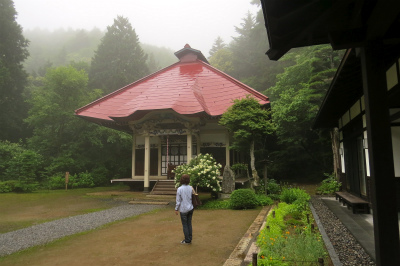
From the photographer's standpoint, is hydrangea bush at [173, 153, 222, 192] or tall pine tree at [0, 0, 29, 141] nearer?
hydrangea bush at [173, 153, 222, 192]

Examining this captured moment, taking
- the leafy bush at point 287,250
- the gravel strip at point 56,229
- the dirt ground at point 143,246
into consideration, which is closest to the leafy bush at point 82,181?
the gravel strip at point 56,229

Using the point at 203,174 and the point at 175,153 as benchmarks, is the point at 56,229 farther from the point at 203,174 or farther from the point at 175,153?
the point at 175,153

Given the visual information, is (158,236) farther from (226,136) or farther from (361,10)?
(226,136)

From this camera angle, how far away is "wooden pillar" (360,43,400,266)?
2.84m

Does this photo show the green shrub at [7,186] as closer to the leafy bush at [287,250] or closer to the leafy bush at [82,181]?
the leafy bush at [82,181]

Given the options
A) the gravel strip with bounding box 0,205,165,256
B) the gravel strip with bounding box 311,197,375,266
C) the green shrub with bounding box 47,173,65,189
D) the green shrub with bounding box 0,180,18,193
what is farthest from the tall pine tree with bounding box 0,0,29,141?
the gravel strip with bounding box 311,197,375,266

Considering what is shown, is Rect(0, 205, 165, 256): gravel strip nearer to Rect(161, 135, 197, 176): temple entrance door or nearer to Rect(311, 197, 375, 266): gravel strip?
Rect(311, 197, 375, 266): gravel strip

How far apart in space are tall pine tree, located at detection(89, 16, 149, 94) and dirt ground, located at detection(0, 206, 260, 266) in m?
26.8

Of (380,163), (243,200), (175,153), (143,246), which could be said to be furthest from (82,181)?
(380,163)

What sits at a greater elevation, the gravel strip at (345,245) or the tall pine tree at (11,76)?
the tall pine tree at (11,76)

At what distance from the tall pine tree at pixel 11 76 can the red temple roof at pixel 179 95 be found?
1346 centimetres

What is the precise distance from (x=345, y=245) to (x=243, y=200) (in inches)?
199

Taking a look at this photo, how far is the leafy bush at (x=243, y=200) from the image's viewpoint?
10.1 m

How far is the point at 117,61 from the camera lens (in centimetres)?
3447
